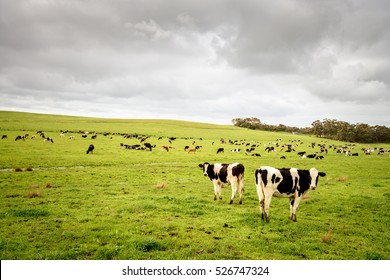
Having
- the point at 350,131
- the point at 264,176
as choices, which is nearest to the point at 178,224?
the point at 264,176

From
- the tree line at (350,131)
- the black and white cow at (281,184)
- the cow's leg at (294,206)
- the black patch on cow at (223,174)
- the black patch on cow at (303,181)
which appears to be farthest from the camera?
the tree line at (350,131)

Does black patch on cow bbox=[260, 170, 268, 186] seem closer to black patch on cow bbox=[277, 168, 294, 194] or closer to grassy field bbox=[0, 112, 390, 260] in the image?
black patch on cow bbox=[277, 168, 294, 194]

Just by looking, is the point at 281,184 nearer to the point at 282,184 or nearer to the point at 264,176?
the point at 282,184

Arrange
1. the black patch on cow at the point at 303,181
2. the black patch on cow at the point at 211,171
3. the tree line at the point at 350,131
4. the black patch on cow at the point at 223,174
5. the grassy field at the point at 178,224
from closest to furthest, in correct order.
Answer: the grassy field at the point at 178,224 → the black patch on cow at the point at 303,181 → the black patch on cow at the point at 223,174 → the black patch on cow at the point at 211,171 → the tree line at the point at 350,131

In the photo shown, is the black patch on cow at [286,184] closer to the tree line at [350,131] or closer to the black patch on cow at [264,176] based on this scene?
the black patch on cow at [264,176]

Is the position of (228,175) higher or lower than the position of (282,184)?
lower

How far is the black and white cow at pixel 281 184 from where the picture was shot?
40.6ft

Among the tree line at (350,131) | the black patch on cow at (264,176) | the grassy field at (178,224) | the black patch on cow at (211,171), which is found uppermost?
the tree line at (350,131)

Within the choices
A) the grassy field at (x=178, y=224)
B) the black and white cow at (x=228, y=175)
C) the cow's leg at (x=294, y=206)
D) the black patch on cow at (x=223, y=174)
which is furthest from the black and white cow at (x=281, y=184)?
the black patch on cow at (x=223, y=174)

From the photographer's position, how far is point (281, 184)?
12.4m
